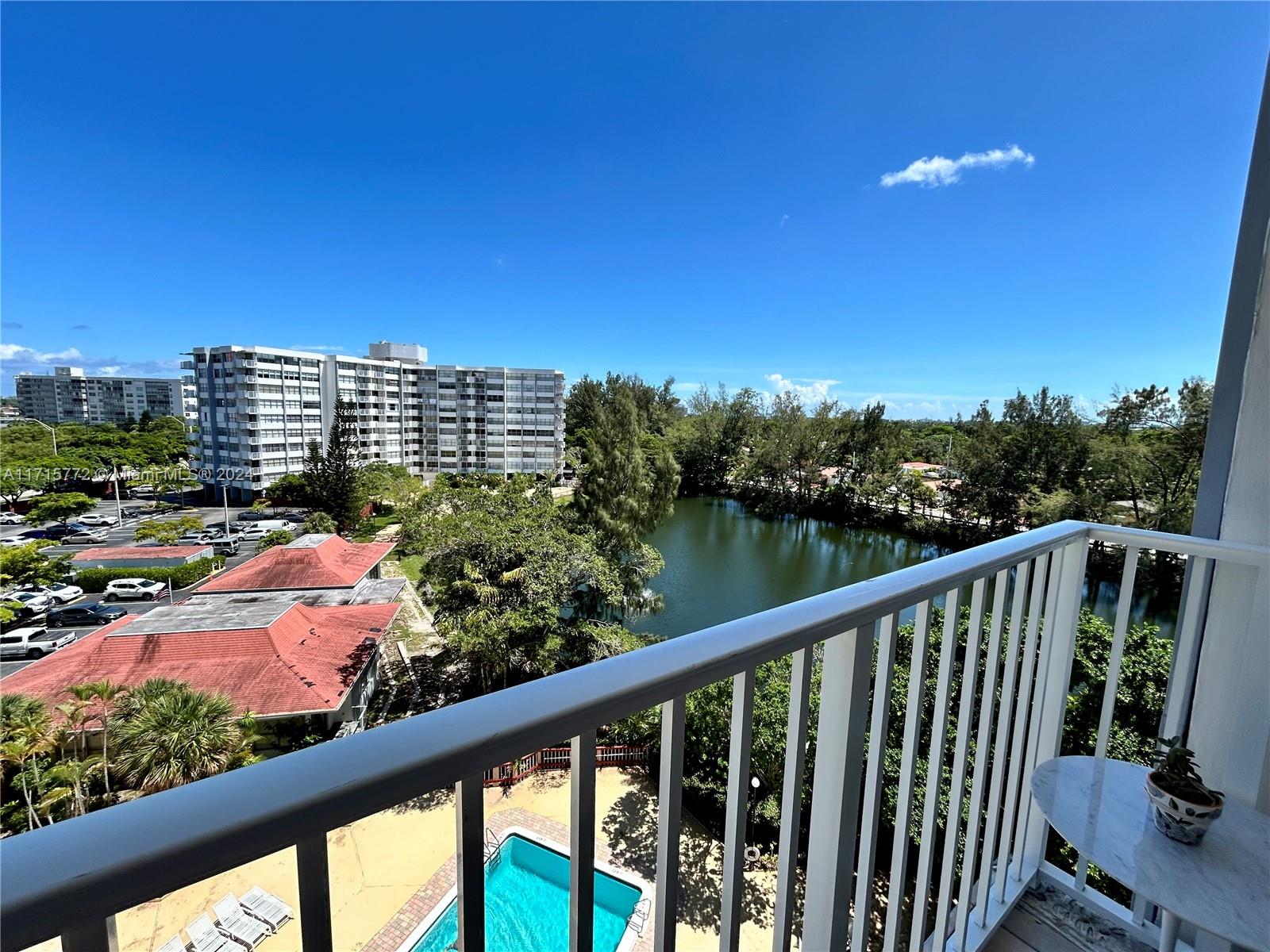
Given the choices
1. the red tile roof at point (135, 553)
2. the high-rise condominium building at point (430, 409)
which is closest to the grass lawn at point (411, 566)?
the red tile roof at point (135, 553)

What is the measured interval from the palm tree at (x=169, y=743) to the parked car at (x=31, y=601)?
20.1ft

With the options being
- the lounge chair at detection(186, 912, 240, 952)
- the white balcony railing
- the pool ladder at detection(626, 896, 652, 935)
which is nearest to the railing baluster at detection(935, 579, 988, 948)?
the white balcony railing

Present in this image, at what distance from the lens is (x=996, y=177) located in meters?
14.2

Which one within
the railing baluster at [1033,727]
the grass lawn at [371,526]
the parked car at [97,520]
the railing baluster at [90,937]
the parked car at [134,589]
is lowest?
the grass lawn at [371,526]

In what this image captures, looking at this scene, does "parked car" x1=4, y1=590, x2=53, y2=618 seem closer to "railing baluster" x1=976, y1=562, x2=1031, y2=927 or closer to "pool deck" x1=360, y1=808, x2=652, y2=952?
"pool deck" x1=360, y1=808, x2=652, y2=952

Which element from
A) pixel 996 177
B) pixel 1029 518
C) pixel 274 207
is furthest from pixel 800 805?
pixel 274 207

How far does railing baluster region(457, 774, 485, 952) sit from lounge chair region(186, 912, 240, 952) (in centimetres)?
415

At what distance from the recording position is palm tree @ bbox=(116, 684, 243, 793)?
15.9ft

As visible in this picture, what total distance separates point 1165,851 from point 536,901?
4.47 metres

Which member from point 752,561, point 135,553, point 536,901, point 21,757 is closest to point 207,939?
point 536,901

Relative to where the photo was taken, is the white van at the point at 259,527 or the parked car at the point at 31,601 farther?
the white van at the point at 259,527

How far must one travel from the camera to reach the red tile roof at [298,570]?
9.72 m

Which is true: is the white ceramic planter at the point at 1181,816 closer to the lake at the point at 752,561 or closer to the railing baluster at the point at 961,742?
the railing baluster at the point at 961,742

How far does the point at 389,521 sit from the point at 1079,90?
20.6m
